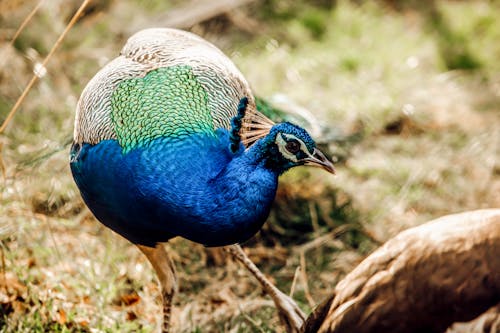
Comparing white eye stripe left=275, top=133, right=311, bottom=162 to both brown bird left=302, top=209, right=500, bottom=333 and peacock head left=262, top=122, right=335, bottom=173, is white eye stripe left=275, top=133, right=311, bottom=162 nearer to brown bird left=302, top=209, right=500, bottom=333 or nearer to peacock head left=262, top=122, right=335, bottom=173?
peacock head left=262, top=122, right=335, bottom=173

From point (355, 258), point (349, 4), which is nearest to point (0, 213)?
point (355, 258)

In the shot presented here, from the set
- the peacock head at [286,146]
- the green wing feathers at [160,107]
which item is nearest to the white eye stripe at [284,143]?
the peacock head at [286,146]

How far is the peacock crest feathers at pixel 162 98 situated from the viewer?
218cm

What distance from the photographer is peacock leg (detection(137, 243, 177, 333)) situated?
2474 millimetres

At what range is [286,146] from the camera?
210cm

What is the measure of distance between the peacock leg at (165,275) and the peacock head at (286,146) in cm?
A: 62

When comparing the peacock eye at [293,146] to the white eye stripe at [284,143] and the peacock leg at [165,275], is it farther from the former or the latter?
the peacock leg at [165,275]

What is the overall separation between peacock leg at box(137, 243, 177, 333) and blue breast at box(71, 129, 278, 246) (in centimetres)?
32

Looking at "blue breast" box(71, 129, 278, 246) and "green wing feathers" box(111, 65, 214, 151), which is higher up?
"green wing feathers" box(111, 65, 214, 151)

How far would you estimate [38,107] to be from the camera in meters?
3.93

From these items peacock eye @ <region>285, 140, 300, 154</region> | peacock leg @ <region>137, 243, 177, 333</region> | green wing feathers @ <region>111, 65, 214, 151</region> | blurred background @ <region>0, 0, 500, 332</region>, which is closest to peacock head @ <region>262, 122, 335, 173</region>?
peacock eye @ <region>285, 140, 300, 154</region>

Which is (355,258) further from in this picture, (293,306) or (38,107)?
(38,107)

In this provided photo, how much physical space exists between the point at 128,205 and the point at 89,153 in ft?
0.83

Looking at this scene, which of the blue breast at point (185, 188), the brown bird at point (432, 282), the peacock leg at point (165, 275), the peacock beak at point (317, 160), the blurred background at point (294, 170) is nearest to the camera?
the brown bird at point (432, 282)
